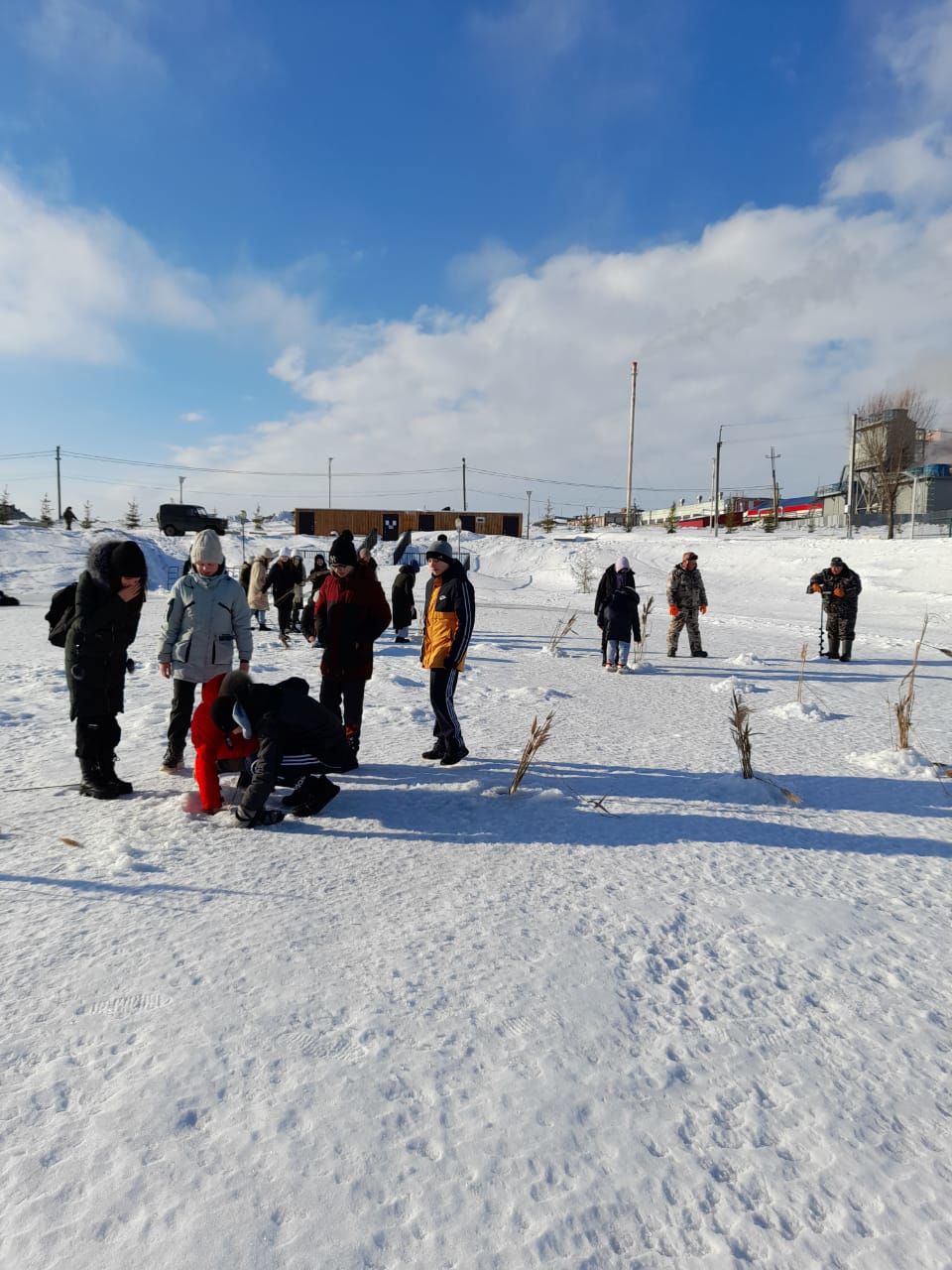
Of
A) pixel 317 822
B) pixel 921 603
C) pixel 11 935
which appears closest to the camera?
pixel 11 935

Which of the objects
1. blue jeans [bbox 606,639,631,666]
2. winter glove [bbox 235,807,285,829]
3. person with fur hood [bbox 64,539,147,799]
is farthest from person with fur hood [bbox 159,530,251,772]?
blue jeans [bbox 606,639,631,666]

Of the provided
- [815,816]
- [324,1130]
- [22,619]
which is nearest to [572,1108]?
[324,1130]

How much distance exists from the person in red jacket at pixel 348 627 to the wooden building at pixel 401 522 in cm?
3396

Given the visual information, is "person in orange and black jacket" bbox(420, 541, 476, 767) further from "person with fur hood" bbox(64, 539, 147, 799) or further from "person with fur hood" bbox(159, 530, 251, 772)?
"person with fur hood" bbox(64, 539, 147, 799)

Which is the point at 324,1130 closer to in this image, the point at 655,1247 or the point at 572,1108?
the point at 572,1108

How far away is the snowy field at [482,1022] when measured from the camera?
1450mm

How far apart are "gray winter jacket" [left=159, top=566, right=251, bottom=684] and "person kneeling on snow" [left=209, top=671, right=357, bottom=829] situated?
518mm

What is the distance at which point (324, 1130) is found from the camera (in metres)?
1.64

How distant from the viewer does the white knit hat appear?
3.95 m

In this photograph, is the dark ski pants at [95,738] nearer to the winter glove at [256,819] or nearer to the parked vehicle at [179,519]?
the winter glove at [256,819]

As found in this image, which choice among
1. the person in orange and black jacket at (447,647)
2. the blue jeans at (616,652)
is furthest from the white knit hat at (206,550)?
the blue jeans at (616,652)

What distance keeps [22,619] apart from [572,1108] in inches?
538

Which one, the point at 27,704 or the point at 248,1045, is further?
the point at 27,704

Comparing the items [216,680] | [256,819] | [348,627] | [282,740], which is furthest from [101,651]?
[348,627]
